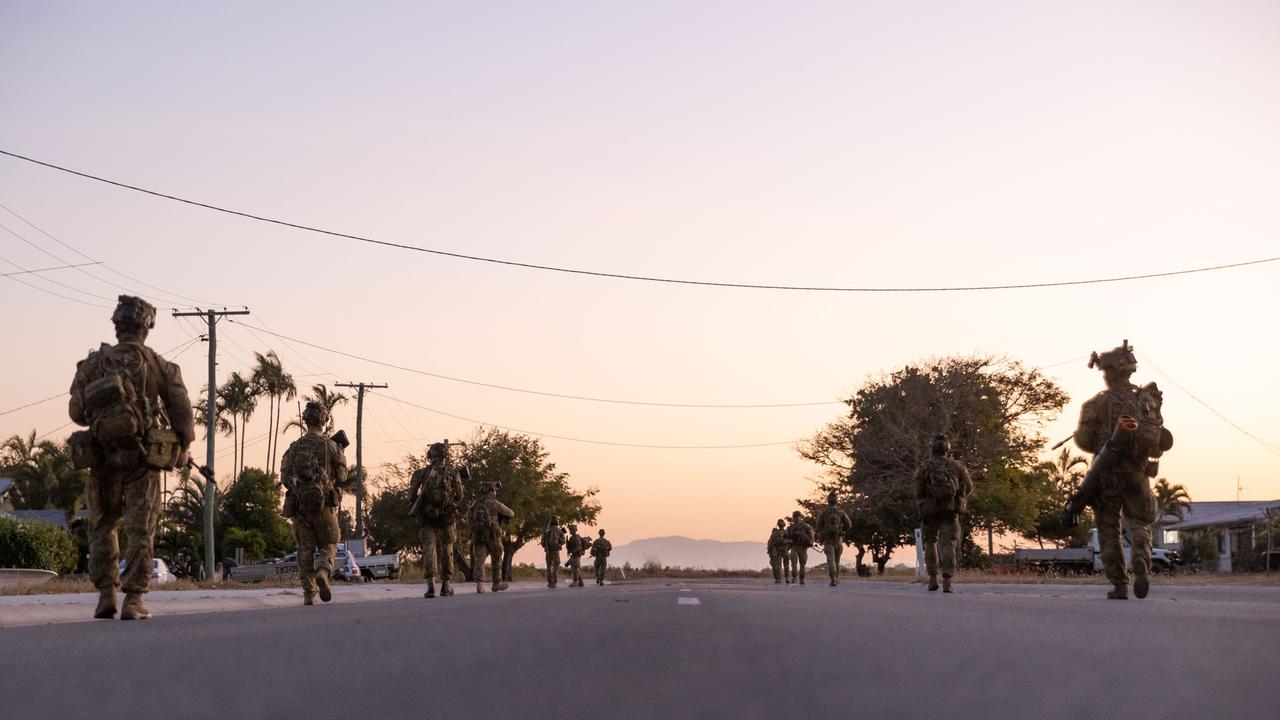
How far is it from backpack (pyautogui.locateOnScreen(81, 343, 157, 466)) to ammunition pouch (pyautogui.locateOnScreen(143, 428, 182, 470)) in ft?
0.16

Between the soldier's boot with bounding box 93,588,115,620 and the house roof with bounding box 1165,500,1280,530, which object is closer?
the soldier's boot with bounding box 93,588,115,620

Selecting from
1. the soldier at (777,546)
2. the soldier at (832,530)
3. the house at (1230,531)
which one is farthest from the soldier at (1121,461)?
the house at (1230,531)

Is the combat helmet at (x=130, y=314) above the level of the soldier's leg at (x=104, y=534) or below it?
above

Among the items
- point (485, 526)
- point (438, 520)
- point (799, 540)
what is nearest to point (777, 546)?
point (799, 540)

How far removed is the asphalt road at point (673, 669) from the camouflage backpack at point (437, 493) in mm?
15657

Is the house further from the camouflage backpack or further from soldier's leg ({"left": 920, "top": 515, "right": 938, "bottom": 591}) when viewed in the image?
the camouflage backpack

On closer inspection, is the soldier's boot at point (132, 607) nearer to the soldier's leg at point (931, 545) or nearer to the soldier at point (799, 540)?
the soldier's leg at point (931, 545)

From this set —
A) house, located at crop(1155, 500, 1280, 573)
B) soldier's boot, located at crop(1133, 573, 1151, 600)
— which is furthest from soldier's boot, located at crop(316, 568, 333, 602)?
house, located at crop(1155, 500, 1280, 573)

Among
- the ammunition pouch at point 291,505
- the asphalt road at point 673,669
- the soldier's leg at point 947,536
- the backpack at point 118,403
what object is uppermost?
the backpack at point 118,403

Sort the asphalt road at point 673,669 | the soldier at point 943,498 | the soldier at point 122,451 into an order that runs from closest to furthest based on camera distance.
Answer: the asphalt road at point 673,669, the soldier at point 122,451, the soldier at point 943,498

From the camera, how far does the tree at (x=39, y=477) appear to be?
79.7 m

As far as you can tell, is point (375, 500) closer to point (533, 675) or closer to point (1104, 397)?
point (1104, 397)

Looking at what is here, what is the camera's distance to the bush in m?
43.0

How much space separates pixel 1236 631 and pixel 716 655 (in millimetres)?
2869
